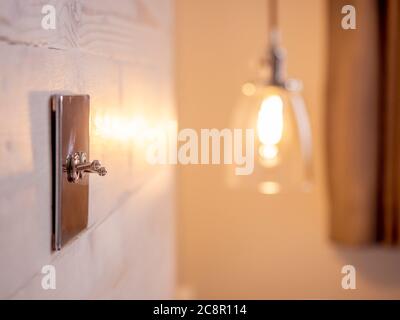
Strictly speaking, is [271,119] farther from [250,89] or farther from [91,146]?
[91,146]

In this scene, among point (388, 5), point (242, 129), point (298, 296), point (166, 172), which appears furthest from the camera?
point (298, 296)

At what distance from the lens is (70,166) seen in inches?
21.8

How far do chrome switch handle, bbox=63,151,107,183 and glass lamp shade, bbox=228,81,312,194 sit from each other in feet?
2.65

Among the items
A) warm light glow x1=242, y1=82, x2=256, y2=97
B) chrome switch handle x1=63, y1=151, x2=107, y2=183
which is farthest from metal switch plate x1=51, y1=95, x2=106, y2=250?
warm light glow x1=242, y1=82, x2=256, y2=97

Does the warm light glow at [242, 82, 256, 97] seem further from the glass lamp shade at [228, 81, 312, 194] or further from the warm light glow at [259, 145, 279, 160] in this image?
the warm light glow at [259, 145, 279, 160]

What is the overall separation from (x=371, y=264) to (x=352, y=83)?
0.65 meters

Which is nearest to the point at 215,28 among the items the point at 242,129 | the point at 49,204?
the point at 242,129

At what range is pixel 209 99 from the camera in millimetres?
2258

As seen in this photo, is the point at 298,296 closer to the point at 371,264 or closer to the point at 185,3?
the point at 371,264

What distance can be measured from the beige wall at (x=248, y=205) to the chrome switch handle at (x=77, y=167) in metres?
1.65

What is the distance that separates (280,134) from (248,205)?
98 centimetres

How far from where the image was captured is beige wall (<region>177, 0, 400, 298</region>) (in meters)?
2.20

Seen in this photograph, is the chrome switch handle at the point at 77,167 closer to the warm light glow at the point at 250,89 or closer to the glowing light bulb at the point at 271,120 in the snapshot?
the glowing light bulb at the point at 271,120

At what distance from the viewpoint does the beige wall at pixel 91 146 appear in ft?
1.39
